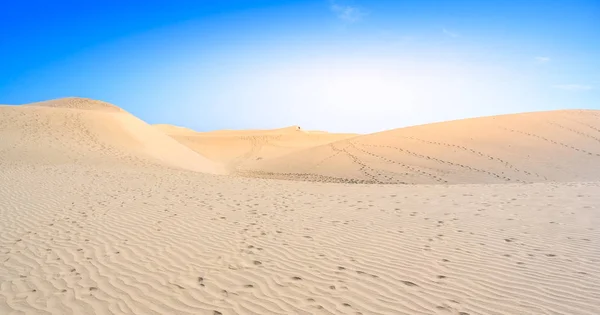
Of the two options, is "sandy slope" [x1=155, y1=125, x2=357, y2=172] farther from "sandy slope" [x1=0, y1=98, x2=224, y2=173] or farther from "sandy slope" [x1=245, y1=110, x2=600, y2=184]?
"sandy slope" [x1=245, y1=110, x2=600, y2=184]

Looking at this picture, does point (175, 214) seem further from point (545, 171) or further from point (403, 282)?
point (545, 171)

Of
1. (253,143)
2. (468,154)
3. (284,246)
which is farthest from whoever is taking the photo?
(253,143)

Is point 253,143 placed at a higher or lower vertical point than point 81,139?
higher

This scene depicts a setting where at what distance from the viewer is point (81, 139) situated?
25.3 m

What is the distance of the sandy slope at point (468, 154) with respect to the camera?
65.3 feet

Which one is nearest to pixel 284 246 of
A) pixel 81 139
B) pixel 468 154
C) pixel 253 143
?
pixel 468 154

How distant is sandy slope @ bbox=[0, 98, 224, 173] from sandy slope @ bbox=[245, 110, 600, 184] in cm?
731

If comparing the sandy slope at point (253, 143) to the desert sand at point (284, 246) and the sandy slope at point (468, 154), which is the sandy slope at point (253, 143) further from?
the desert sand at point (284, 246)

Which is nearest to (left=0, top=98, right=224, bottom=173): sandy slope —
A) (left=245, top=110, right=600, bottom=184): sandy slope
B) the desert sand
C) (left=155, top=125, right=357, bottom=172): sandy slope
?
the desert sand

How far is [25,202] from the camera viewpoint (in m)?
10.6

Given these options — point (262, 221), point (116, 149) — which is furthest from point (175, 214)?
point (116, 149)

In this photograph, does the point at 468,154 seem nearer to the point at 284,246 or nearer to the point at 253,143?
the point at 284,246

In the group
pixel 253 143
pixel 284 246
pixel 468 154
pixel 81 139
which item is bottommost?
pixel 284 246

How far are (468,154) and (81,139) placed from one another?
1040 inches
